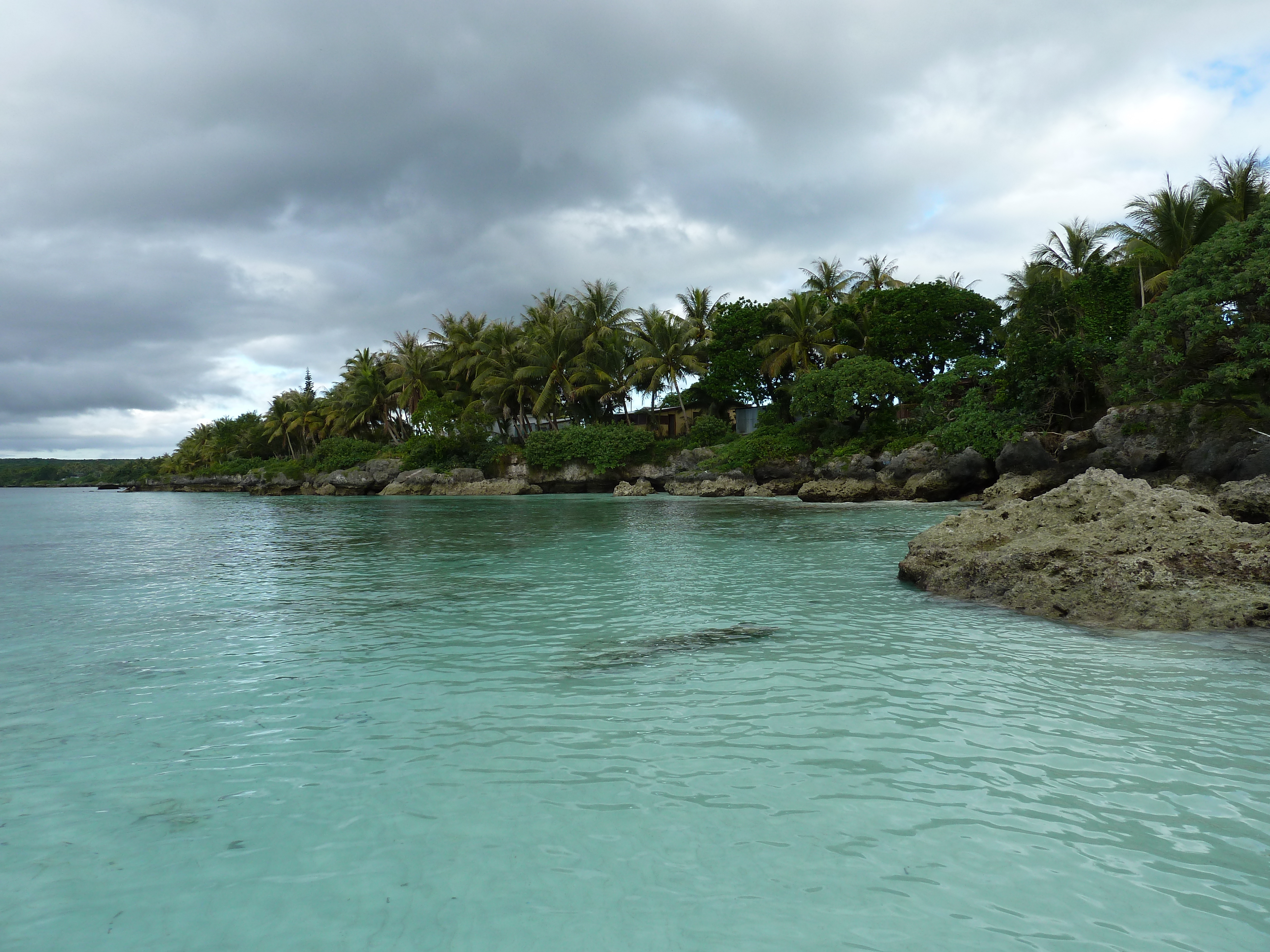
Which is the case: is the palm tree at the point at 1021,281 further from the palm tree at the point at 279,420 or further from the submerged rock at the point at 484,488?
the palm tree at the point at 279,420

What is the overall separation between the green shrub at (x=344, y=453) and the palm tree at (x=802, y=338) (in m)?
31.3

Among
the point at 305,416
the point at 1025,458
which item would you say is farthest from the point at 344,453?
the point at 1025,458

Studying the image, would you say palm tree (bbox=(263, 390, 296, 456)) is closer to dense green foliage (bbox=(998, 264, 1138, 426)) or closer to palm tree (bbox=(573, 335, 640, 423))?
palm tree (bbox=(573, 335, 640, 423))

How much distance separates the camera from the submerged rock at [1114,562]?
6422 millimetres

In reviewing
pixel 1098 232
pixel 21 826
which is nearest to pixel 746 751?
pixel 21 826

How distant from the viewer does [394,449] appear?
51.8 metres

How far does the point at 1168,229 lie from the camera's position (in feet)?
88.2

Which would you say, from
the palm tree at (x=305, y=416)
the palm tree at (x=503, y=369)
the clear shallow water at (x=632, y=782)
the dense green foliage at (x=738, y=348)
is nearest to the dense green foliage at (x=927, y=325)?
the dense green foliage at (x=738, y=348)

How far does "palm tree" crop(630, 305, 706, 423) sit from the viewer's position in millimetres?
40500

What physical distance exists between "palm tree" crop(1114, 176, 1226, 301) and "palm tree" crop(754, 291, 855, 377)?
42.4ft

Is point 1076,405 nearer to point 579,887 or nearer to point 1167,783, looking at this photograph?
point 1167,783

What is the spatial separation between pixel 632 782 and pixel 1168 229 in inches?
1314

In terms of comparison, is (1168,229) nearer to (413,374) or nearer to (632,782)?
(632,782)

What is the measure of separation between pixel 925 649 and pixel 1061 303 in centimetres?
2455
